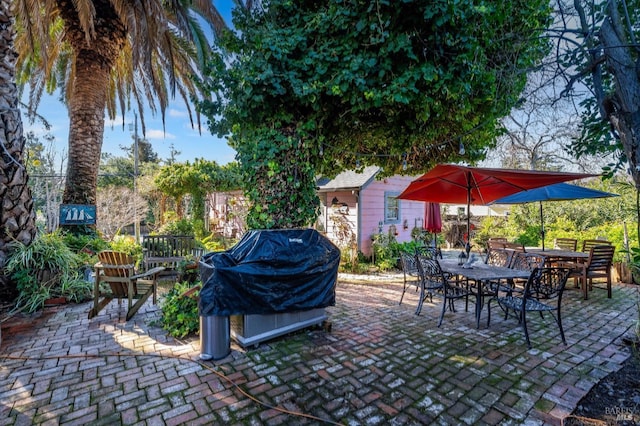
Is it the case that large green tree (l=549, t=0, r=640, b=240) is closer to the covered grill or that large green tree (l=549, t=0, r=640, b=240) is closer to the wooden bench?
the covered grill

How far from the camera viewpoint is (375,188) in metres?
10.3

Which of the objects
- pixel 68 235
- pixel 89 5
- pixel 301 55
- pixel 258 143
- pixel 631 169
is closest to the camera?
pixel 631 169

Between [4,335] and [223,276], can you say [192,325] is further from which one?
[4,335]

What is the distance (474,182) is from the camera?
557 cm

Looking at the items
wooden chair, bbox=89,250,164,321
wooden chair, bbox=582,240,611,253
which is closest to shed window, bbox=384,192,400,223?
wooden chair, bbox=582,240,611,253

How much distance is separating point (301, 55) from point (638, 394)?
4974 millimetres

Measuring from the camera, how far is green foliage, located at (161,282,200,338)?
12.5 ft

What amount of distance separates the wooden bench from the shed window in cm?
664

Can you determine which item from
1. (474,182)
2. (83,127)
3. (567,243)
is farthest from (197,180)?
(567,243)

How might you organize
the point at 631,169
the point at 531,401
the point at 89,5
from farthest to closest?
the point at 89,5, the point at 631,169, the point at 531,401

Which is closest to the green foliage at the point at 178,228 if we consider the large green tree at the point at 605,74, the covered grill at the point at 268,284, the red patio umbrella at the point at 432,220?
the covered grill at the point at 268,284

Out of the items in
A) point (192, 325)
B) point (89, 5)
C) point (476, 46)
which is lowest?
point (192, 325)

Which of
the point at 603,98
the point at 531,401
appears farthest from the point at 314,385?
the point at 603,98

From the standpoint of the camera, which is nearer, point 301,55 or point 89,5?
point 301,55
